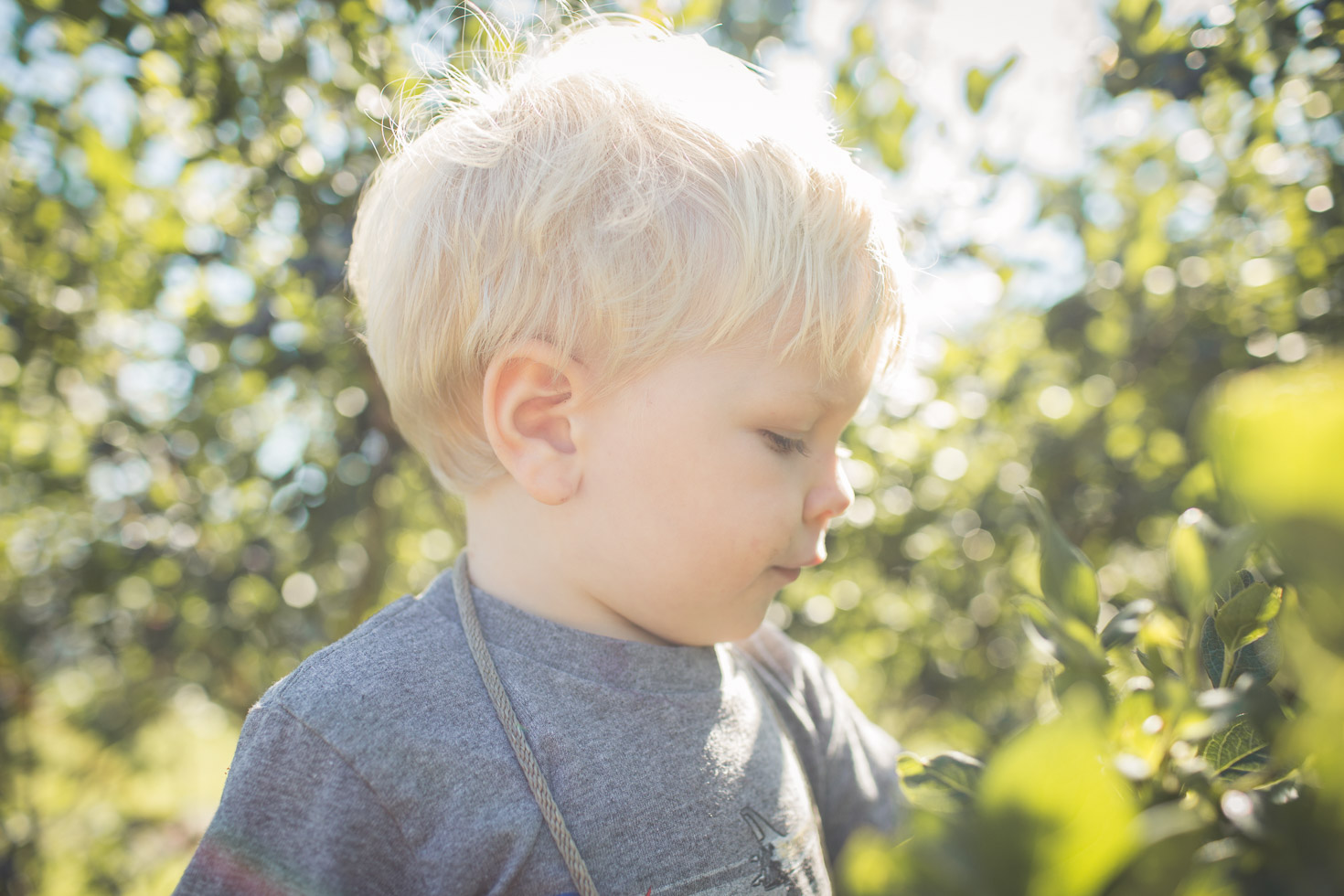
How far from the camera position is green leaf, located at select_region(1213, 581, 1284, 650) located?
498mm

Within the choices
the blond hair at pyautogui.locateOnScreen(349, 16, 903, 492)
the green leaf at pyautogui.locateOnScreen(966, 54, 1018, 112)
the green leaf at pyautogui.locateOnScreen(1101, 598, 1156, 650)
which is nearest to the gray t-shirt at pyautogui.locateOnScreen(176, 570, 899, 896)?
the blond hair at pyautogui.locateOnScreen(349, 16, 903, 492)

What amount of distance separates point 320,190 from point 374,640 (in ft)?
3.77

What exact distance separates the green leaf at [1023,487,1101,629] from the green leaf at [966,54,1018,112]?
132 cm

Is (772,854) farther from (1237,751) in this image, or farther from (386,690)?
(1237,751)

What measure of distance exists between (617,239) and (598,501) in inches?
12.9

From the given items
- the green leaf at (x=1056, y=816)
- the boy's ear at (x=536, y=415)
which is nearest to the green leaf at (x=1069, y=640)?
the green leaf at (x=1056, y=816)

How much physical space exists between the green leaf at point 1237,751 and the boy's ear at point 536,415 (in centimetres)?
72

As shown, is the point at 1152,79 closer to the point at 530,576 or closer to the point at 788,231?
the point at 788,231

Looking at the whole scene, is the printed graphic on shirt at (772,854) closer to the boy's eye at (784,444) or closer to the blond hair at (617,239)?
the boy's eye at (784,444)

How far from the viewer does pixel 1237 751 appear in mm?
489

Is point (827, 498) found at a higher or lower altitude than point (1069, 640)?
lower

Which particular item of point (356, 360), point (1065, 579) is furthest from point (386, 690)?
point (356, 360)

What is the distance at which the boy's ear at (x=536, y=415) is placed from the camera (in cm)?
105

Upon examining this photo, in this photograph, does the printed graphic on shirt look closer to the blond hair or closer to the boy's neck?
the boy's neck
